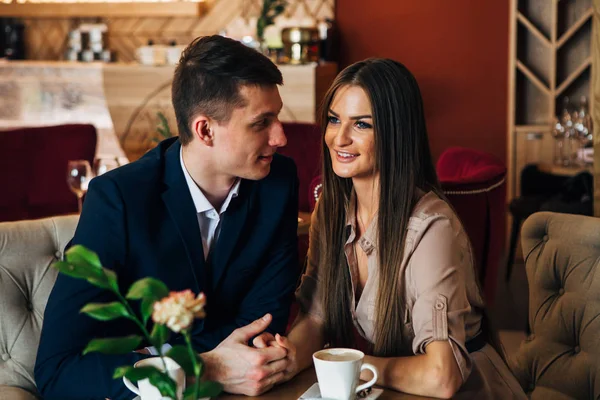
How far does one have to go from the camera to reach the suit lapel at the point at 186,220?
1.85 metres

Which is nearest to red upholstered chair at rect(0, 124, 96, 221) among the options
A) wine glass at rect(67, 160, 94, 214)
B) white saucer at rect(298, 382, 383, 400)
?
wine glass at rect(67, 160, 94, 214)

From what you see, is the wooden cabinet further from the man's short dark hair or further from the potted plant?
the potted plant

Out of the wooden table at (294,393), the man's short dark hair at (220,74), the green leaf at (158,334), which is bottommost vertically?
the wooden table at (294,393)

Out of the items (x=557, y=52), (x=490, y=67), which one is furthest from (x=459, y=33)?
(x=557, y=52)

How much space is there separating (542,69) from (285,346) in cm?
478

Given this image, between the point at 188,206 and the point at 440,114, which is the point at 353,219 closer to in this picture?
the point at 188,206

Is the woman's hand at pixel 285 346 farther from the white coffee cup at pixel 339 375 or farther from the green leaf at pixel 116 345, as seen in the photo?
the green leaf at pixel 116 345

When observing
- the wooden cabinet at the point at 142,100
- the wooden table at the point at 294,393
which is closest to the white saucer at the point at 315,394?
the wooden table at the point at 294,393

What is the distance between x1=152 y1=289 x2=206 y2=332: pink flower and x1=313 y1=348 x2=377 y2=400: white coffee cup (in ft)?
1.49

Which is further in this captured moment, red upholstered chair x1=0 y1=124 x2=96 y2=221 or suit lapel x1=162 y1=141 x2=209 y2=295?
red upholstered chair x1=0 y1=124 x2=96 y2=221

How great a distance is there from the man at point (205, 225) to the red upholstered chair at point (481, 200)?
1.14 meters

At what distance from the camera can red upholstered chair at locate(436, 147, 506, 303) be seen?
10.0 ft

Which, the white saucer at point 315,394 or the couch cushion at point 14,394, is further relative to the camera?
the couch cushion at point 14,394

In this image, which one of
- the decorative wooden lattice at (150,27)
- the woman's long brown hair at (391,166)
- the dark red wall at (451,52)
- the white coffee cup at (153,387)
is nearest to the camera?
the white coffee cup at (153,387)
